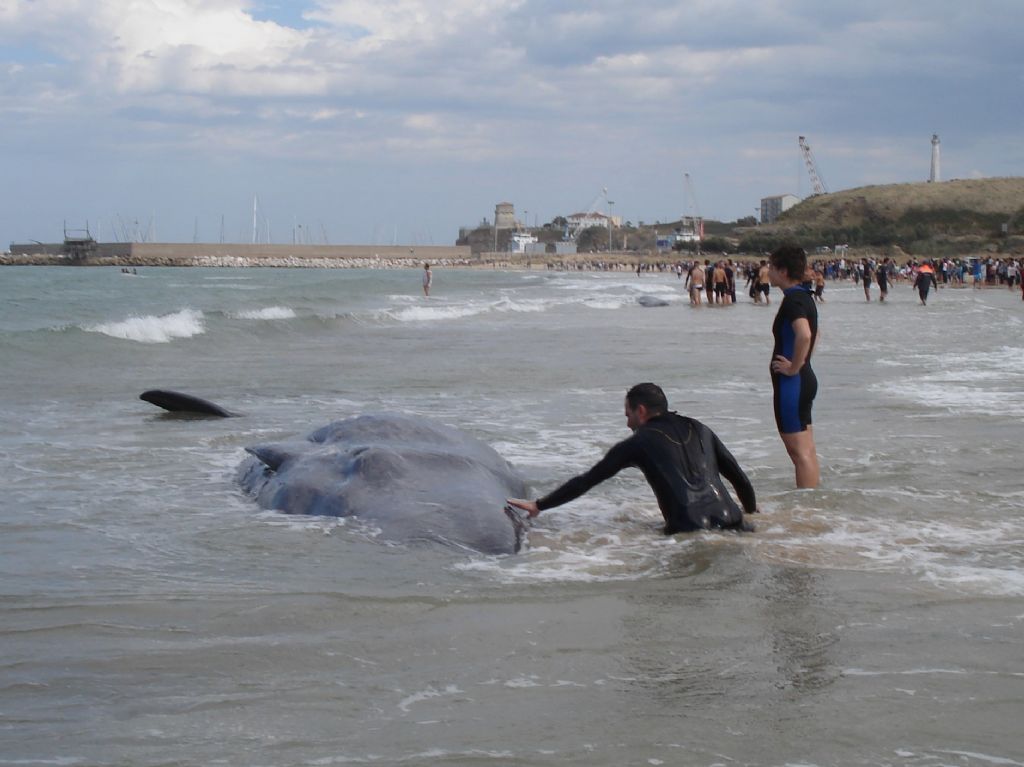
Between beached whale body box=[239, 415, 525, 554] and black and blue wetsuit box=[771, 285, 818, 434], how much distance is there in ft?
5.59

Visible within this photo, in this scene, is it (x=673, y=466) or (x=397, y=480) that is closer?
(x=673, y=466)

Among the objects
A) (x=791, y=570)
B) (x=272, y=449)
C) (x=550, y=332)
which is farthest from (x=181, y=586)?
(x=550, y=332)

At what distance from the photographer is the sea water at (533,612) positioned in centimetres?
347

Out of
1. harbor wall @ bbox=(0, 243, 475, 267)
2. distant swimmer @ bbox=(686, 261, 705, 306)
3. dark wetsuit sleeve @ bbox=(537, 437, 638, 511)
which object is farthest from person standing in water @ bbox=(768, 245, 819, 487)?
harbor wall @ bbox=(0, 243, 475, 267)

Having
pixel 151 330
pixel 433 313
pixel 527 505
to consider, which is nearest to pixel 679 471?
pixel 527 505

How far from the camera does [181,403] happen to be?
36.4 feet

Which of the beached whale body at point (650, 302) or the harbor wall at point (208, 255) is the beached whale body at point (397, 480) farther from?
the harbor wall at point (208, 255)

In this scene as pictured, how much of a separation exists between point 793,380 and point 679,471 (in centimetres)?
144

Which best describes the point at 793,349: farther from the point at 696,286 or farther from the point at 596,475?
the point at 696,286

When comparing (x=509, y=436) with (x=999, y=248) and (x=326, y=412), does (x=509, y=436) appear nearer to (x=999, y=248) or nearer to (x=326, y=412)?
(x=326, y=412)

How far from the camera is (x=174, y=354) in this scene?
21.0 meters

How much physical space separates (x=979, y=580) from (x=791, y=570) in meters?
0.82

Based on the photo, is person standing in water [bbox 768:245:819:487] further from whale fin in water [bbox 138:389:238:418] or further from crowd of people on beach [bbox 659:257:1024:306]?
whale fin in water [bbox 138:389:238:418]

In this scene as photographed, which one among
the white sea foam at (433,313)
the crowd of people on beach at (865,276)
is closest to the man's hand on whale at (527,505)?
the crowd of people on beach at (865,276)
